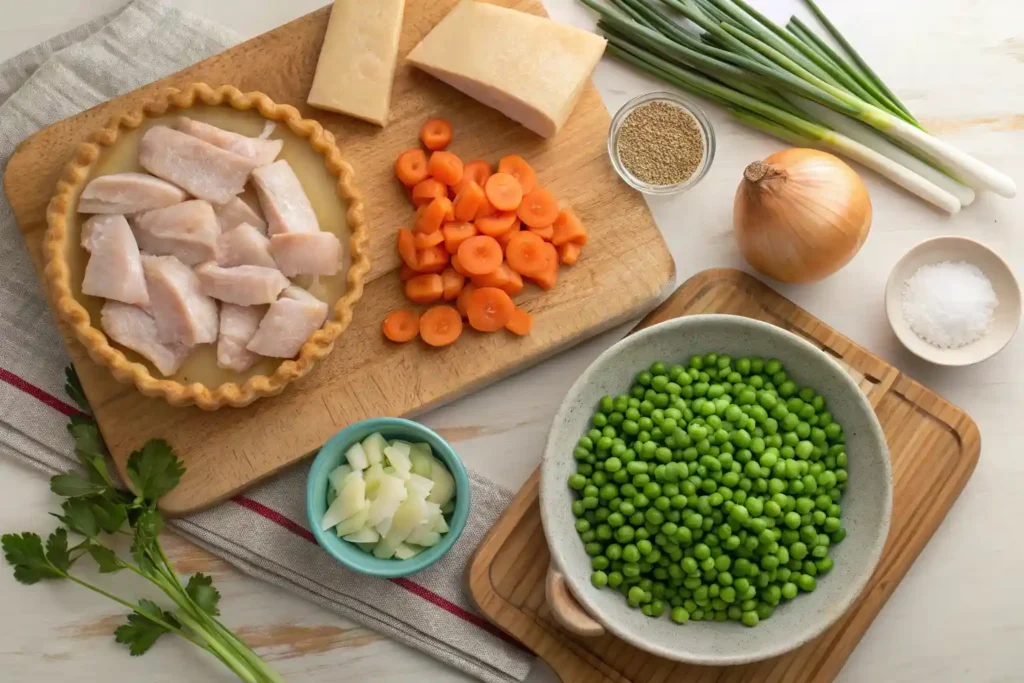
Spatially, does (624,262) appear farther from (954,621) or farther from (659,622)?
(954,621)

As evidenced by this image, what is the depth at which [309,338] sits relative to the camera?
107 inches

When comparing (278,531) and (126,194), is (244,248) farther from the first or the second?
(278,531)

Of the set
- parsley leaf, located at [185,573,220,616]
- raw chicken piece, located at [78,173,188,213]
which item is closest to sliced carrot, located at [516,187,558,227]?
raw chicken piece, located at [78,173,188,213]

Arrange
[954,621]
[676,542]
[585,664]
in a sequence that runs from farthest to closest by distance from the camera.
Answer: [954,621]
[585,664]
[676,542]

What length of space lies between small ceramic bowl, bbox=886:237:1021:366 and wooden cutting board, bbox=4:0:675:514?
760 mm

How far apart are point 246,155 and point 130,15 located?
82 cm

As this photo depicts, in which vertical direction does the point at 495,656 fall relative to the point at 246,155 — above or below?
below

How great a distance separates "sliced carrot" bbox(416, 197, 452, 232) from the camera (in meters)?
2.88

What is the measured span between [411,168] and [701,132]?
99 centimetres

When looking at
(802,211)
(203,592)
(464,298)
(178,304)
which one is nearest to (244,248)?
(178,304)

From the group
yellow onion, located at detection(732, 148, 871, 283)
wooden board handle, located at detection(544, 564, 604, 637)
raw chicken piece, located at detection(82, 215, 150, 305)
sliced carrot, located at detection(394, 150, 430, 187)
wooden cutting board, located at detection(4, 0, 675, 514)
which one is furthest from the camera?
sliced carrot, located at detection(394, 150, 430, 187)

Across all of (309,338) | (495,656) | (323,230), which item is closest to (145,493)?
(309,338)

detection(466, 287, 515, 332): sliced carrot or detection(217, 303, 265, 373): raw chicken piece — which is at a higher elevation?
detection(466, 287, 515, 332): sliced carrot

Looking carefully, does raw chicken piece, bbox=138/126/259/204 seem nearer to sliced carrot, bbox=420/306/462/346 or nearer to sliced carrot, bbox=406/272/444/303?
sliced carrot, bbox=406/272/444/303
